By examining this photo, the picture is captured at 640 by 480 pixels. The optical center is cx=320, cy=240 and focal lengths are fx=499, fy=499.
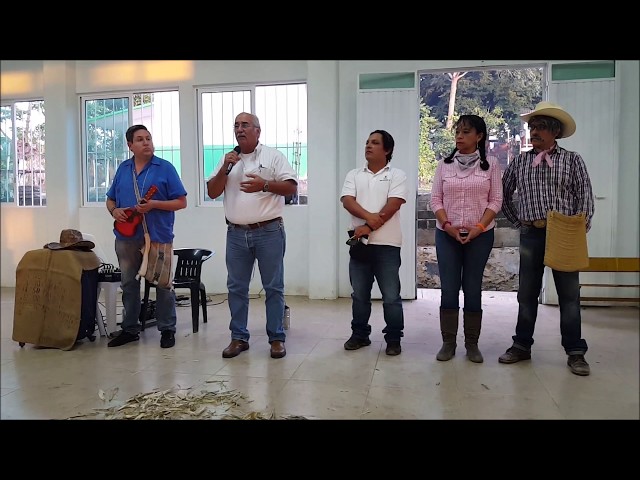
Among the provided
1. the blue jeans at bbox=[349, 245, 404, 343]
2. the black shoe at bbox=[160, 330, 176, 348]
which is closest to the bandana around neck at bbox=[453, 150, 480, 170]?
the blue jeans at bbox=[349, 245, 404, 343]

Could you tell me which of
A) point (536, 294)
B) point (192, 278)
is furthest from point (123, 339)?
point (536, 294)

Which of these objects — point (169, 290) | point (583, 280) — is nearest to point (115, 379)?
point (169, 290)

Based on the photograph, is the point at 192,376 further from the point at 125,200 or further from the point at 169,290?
the point at 125,200

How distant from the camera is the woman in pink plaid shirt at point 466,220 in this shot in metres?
2.85

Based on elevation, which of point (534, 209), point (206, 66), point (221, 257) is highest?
point (206, 66)

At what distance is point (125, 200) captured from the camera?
3318 millimetres

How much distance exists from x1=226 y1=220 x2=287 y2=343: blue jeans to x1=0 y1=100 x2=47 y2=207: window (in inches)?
162

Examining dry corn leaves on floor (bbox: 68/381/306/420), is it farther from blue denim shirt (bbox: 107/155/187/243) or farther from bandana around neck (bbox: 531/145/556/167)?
bandana around neck (bbox: 531/145/556/167)

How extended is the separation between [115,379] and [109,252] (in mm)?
3593

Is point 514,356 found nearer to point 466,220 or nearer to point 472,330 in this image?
point 472,330

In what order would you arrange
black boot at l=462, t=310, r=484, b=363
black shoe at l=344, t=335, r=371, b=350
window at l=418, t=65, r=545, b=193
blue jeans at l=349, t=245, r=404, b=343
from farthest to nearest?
window at l=418, t=65, r=545, b=193 < black shoe at l=344, t=335, r=371, b=350 < blue jeans at l=349, t=245, r=404, b=343 < black boot at l=462, t=310, r=484, b=363

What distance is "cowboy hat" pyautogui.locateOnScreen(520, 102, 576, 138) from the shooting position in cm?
264

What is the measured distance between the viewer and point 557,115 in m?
2.66

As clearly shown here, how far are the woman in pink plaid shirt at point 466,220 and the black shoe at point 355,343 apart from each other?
0.51m
